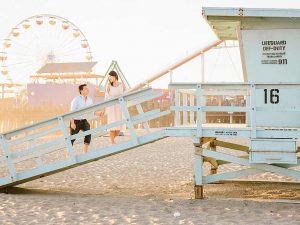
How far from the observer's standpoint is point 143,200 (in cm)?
830

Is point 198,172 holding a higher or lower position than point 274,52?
lower

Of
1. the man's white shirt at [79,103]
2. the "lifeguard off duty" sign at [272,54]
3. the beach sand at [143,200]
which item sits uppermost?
the "lifeguard off duty" sign at [272,54]

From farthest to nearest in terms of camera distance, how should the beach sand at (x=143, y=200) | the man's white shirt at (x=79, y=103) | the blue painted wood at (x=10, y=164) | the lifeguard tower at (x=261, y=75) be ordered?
the man's white shirt at (x=79, y=103) → the blue painted wood at (x=10, y=164) → the lifeguard tower at (x=261, y=75) → the beach sand at (x=143, y=200)

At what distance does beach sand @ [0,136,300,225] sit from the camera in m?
6.92

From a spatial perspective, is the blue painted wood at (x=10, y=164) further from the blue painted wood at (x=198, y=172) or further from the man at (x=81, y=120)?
the blue painted wood at (x=198, y=172)

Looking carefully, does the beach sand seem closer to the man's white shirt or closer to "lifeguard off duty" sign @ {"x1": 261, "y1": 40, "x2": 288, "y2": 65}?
the man's white shirt

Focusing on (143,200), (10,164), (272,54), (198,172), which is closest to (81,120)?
(10,164)

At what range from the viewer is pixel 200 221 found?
6.73m

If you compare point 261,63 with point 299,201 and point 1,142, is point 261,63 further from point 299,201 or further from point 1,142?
point 1,142

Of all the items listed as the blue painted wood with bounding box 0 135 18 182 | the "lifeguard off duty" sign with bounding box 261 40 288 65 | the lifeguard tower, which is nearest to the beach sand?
the blue painted wood with bounding box 0 135 18 182

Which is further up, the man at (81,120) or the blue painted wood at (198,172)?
the man at (81,120)

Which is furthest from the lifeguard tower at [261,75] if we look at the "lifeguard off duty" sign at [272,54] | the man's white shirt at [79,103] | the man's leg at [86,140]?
the man's white shirt at [79,103]

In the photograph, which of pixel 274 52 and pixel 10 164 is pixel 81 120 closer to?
pixel 10 164

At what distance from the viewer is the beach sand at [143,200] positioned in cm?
692
